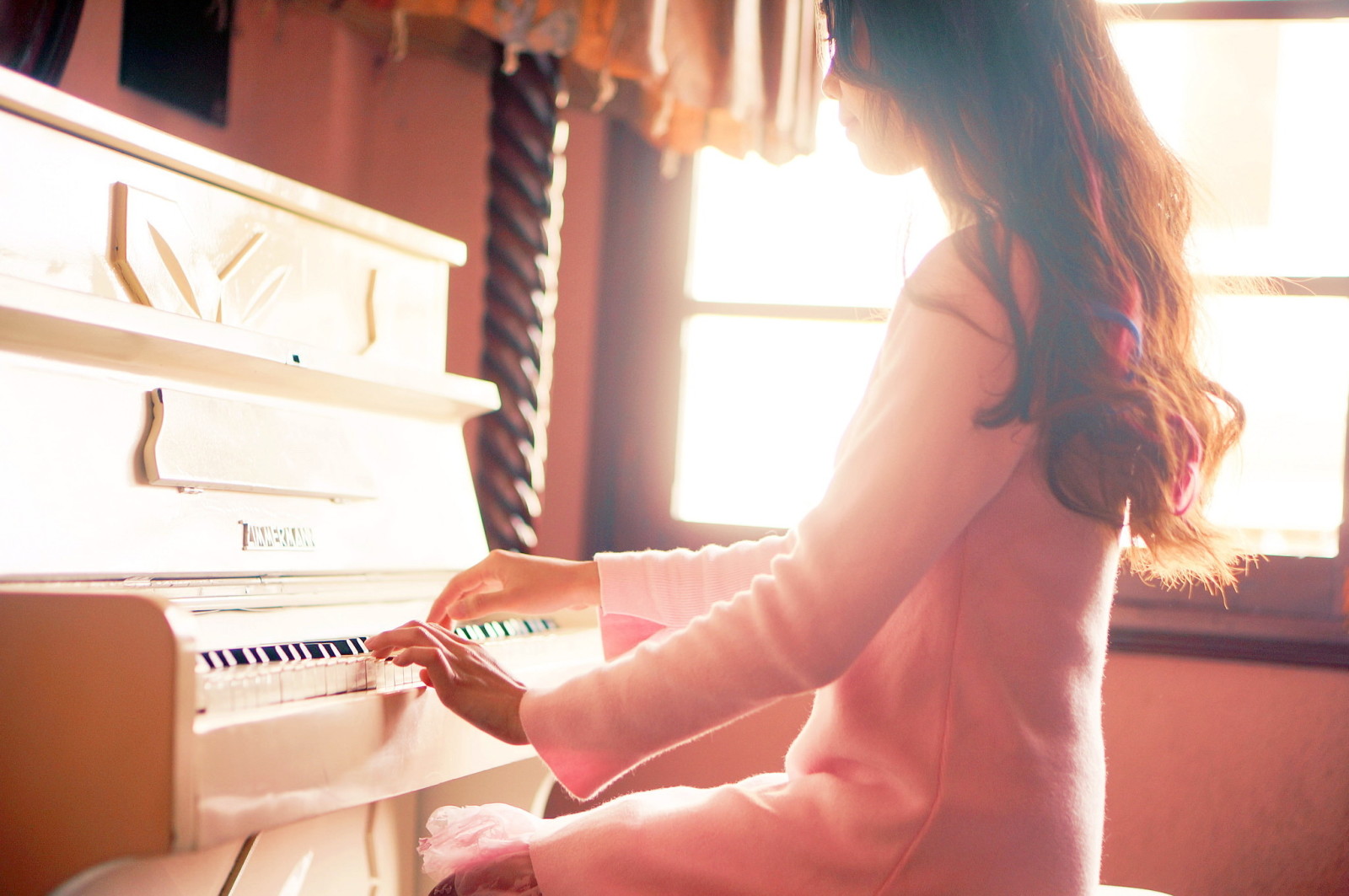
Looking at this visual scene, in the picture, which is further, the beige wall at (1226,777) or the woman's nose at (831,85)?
the beige wall at (1226,777)

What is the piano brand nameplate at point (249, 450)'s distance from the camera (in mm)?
1106

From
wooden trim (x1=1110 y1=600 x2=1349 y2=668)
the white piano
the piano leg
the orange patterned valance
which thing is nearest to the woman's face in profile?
the white piano

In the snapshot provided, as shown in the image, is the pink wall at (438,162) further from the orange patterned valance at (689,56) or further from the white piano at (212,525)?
the white piano at (212,525)

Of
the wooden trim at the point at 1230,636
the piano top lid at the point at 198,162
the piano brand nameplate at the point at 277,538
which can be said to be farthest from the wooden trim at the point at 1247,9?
the piano brand nameplate at the point at 277,538

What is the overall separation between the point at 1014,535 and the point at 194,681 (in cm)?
62

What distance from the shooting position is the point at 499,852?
0.87 m

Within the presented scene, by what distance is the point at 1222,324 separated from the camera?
1.80 metres

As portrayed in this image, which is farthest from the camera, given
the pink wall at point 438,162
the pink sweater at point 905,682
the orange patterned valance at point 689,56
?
the pink wall at point 438,162

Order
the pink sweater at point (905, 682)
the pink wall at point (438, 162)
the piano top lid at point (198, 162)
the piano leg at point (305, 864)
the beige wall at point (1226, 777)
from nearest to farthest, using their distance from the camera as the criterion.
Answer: the pink sweater at point (905, 682), the piano top lid at point (198, 162), the piano leg at point (305, 864), the beige wall at point (1226, 777), the pink wall at point (438, 162)

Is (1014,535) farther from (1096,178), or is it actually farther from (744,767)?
(744,767)

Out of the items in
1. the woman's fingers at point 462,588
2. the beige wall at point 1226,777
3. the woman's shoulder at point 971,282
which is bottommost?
the beige wall at point 1226,777

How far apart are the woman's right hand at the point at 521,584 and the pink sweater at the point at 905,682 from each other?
11.5 inches

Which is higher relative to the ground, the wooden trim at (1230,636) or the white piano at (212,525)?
the white piano at (212,525)

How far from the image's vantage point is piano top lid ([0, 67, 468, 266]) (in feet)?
3.35
